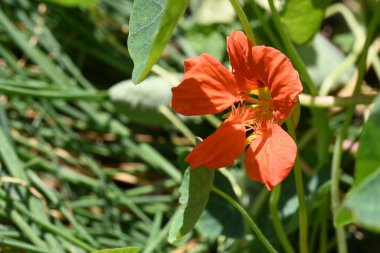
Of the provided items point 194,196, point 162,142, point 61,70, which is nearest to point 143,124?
point 162,142

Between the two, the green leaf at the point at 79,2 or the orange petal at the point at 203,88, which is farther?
the green leaf at the point at 79,2

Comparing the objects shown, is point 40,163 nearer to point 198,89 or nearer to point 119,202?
point 119,202

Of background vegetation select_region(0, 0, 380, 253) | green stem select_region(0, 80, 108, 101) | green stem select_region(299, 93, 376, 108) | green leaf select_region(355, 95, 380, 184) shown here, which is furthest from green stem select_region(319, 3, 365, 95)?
green leaf select_region(355, 95, 380, 184)

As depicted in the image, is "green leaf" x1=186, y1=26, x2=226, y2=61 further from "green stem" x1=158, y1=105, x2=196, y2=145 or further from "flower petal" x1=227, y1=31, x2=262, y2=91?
"flower petal" x1=227, y1=31, x2=262, y2=91

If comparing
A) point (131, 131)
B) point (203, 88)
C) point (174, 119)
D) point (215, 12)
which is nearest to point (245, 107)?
point (203, 88)

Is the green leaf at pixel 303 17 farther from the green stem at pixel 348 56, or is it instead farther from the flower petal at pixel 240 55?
the flower petal at pixel 240 55

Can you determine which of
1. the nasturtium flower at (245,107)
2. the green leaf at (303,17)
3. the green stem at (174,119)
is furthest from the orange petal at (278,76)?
the green stem at (174,119)
